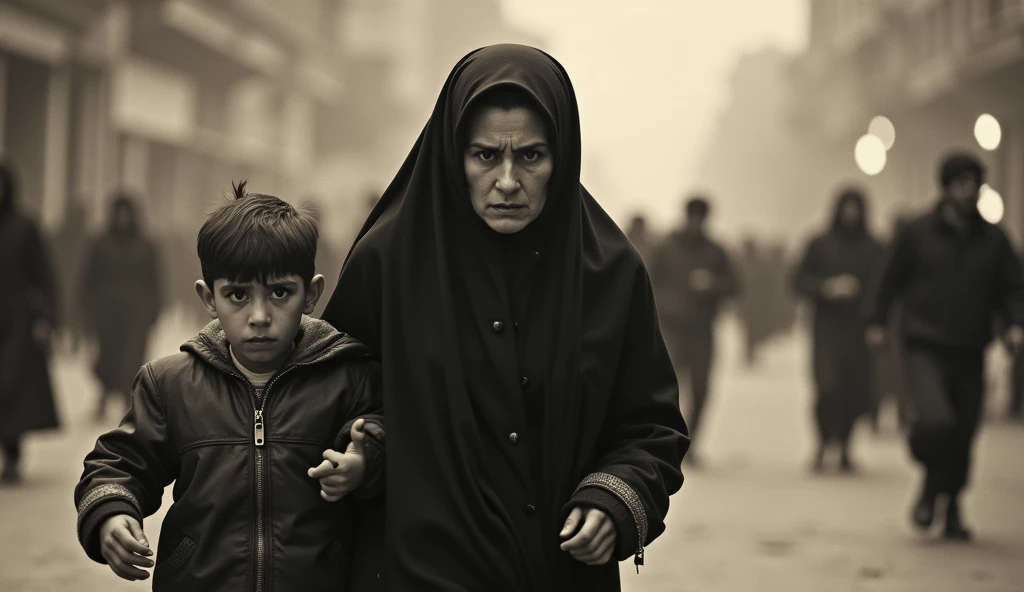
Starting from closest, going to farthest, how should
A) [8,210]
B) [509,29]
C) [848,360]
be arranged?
[8,210] → [848,360] → [509,29]

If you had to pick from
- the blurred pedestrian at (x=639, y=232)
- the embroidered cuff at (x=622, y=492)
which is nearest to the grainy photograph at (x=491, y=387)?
the embroidered cuff at (x=622, y=492)

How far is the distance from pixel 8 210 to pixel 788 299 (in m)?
16.9

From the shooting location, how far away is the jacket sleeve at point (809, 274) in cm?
1075

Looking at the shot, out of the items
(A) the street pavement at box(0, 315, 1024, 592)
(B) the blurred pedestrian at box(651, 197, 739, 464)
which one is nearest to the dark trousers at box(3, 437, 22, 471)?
(A) the street pavement at box(0, 315, 1024, 592)

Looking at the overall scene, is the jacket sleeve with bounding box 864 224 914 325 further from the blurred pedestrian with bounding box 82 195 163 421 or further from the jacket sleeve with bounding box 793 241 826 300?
the blurred pedestrian with bounding box 82 195 163 421

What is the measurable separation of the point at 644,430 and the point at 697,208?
27.0ft

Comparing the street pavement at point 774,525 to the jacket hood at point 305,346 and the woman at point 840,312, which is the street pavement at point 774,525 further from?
the jacket hood at point 305,346

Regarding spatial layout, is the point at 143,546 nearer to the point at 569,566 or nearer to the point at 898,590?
the point at 569,566

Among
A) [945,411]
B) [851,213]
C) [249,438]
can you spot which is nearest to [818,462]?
[851,213]

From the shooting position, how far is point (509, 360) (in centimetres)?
279

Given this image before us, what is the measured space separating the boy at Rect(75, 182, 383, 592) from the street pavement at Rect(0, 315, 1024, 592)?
3453mm

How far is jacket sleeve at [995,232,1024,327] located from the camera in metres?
7.58

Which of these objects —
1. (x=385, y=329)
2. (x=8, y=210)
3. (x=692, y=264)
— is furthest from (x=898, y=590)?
(x=8, y=210)

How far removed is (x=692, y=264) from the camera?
1119 centimetres
